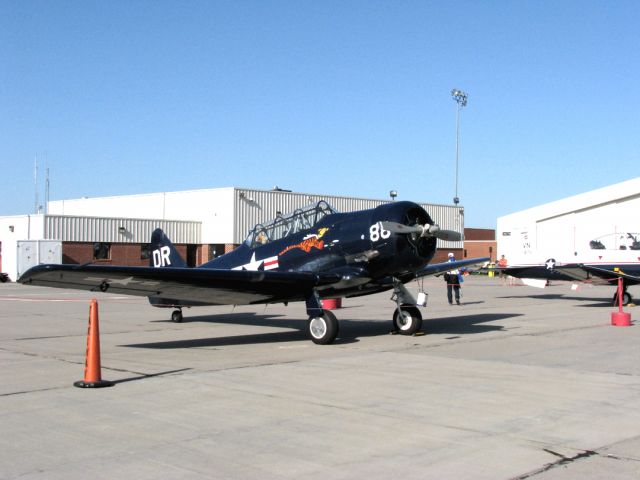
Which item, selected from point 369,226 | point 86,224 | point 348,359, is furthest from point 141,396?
point 86,224

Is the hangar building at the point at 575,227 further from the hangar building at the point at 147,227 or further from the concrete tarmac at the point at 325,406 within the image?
the hangar building at the point at 147,227

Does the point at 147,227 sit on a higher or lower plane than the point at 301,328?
higher

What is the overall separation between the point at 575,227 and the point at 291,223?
19421 millimetres

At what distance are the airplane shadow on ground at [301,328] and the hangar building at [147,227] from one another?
1048 inches

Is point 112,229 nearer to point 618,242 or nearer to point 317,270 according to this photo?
point 618,242

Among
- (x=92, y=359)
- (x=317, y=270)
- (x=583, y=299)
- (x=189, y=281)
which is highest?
(x=317, y=270)

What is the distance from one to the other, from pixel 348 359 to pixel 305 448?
5.22m

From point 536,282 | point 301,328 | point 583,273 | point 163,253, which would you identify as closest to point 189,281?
point 301,328

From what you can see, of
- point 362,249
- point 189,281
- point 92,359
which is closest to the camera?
point 92,359

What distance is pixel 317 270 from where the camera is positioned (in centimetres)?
1361

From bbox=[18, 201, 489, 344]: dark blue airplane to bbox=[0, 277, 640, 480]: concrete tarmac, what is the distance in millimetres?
865

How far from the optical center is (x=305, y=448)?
18.6ft

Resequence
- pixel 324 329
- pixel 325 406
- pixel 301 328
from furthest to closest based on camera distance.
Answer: pixel 301 328, pixel 324 329, pixel 325 406

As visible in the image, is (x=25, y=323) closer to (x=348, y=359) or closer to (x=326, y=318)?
(x=326, y=318)
